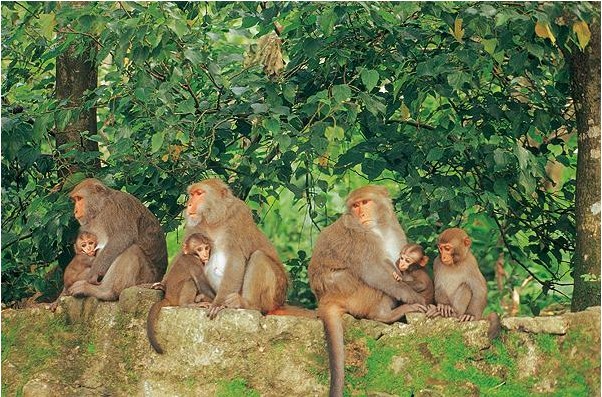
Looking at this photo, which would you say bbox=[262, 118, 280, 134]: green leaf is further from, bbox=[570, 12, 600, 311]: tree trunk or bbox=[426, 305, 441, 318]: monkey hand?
bbox=[570, 12, 600, 311]: tree trunk

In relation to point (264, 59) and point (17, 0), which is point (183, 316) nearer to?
point (264, 59)

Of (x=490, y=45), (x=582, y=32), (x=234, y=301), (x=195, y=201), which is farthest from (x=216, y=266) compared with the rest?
(x=582, y=32)

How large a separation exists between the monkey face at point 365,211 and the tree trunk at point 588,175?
1416 mm

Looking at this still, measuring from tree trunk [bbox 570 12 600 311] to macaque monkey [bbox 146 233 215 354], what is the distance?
253cm

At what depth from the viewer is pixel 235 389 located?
6859 mm

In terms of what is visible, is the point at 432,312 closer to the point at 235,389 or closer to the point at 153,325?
the point at 235,389

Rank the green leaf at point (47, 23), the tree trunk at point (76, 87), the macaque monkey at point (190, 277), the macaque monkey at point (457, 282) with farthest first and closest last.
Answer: the tree trunk at point (76, 87), the green leaf at point (47, 23), the macaque monkey at point (190, 277), the macaque monkey at point (457, 282)

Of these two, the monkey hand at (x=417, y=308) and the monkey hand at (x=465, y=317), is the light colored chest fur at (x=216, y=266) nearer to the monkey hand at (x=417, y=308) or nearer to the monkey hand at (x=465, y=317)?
the monkey hand at (x=417, y=308)

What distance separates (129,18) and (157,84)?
0.69m

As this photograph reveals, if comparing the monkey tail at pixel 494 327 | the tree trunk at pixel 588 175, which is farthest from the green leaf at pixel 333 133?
the tree trunk at pixel 588 175

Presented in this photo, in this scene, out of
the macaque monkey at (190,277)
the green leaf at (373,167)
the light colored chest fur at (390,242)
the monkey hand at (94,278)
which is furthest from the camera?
the green leaf at (373,167)

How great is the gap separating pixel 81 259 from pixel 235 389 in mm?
1660

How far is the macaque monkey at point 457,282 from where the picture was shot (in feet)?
23.1

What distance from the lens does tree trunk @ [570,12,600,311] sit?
7.40 meters
